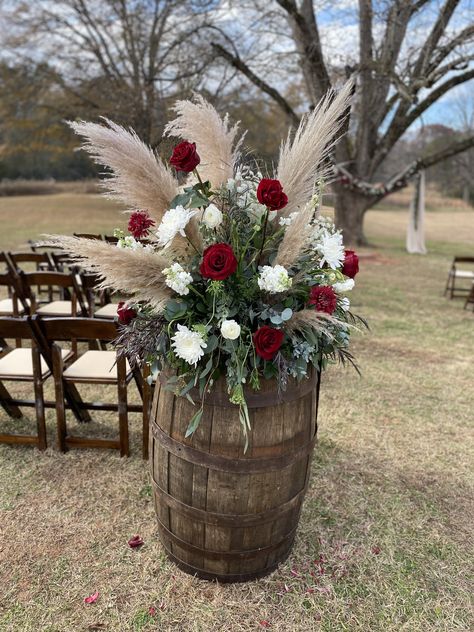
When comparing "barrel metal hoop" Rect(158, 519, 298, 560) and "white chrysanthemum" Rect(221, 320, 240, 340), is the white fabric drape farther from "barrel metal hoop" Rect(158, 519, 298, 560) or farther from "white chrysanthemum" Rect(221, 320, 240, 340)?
"white chrysanthemum" Rect(221, 320, 240, 340)

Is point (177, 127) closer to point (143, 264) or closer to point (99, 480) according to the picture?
point (143, 264)

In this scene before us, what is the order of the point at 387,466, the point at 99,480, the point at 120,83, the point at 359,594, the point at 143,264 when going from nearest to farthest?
the point at 143,264
the point at 359,594
the point at 99,480
the point at 387,466
the point at 120,83

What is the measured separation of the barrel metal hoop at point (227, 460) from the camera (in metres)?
1.84

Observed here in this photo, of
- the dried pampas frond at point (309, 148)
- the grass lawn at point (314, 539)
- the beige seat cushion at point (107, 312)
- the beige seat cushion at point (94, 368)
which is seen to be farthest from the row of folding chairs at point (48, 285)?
the dried pampas frond at point (309, 148)

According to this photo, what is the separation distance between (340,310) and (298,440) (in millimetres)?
584

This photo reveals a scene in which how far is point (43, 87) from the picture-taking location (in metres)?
17.5

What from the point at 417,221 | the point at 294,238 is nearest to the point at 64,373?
the point at 294,238

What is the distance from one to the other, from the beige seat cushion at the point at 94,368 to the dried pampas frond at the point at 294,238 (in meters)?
1.57

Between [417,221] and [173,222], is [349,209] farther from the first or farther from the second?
[173,222]

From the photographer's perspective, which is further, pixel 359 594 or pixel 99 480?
pixel 99 480

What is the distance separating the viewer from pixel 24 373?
2980 mm

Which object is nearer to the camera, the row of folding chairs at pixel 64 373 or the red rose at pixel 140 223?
the red rose at pixel 140 223

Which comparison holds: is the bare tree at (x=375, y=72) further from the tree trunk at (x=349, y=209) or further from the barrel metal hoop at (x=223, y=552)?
the barrel metal hoop at (x=223, y=552)

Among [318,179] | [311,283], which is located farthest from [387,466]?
[318,179]
